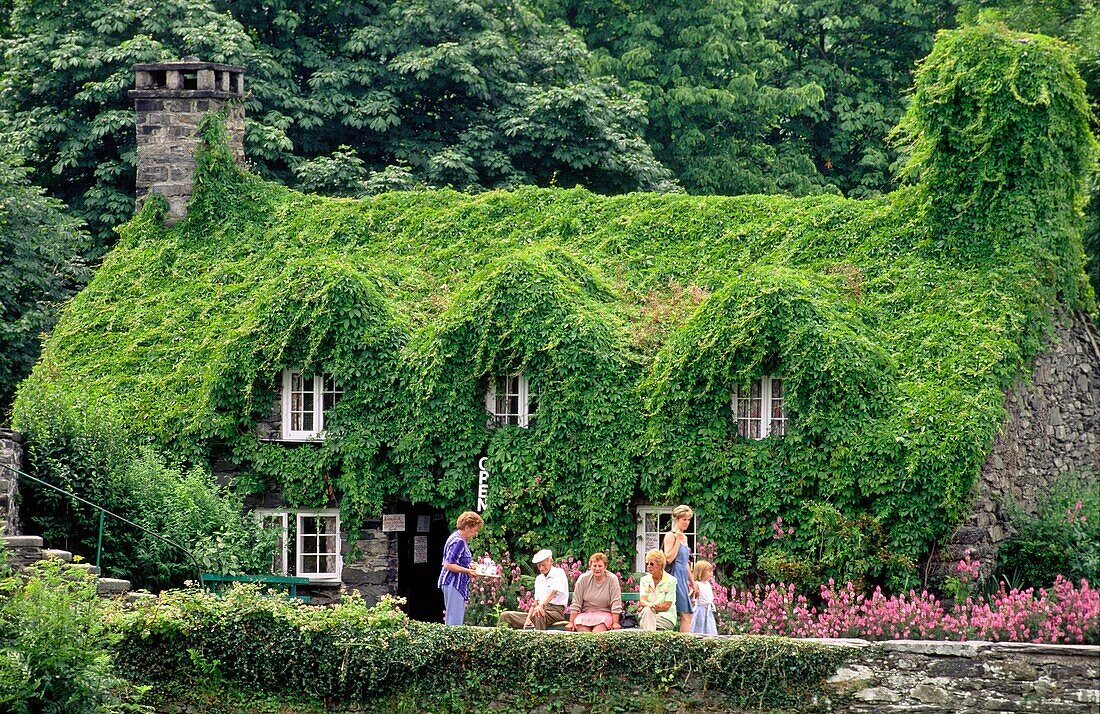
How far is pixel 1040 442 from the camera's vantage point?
1064 inches

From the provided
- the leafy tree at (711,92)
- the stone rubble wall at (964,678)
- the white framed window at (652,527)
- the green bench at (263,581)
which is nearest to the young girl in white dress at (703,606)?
the stone rubble wall at (964,678)

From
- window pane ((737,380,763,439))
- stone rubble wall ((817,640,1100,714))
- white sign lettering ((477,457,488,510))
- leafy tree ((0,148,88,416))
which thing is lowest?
stone rubble wall ((817,640,1100,714))

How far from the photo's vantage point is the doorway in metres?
27.9

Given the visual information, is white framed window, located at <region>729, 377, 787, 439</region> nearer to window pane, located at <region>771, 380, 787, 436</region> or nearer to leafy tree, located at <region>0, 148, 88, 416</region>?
window pane, located at <region>771, 380, 787, 436</region>

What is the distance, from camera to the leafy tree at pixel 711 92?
42.6 m

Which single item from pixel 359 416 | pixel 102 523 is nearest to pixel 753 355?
pixel 359 416

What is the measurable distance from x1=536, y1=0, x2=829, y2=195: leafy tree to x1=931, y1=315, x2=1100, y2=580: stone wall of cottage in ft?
47.9

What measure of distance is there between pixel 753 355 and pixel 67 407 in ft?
30.9

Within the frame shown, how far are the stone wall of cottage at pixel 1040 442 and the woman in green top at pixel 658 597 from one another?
16.6 ft

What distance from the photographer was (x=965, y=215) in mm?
27984

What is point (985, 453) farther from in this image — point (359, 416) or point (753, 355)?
point (359, 416)

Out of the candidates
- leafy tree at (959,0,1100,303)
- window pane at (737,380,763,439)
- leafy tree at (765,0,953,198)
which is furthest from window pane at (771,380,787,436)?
leafy tree at (765,0,953,198)

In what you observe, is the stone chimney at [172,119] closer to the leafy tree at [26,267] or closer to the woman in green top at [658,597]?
the leafy tree at [26,267]

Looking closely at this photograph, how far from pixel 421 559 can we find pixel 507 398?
2.76 meters
